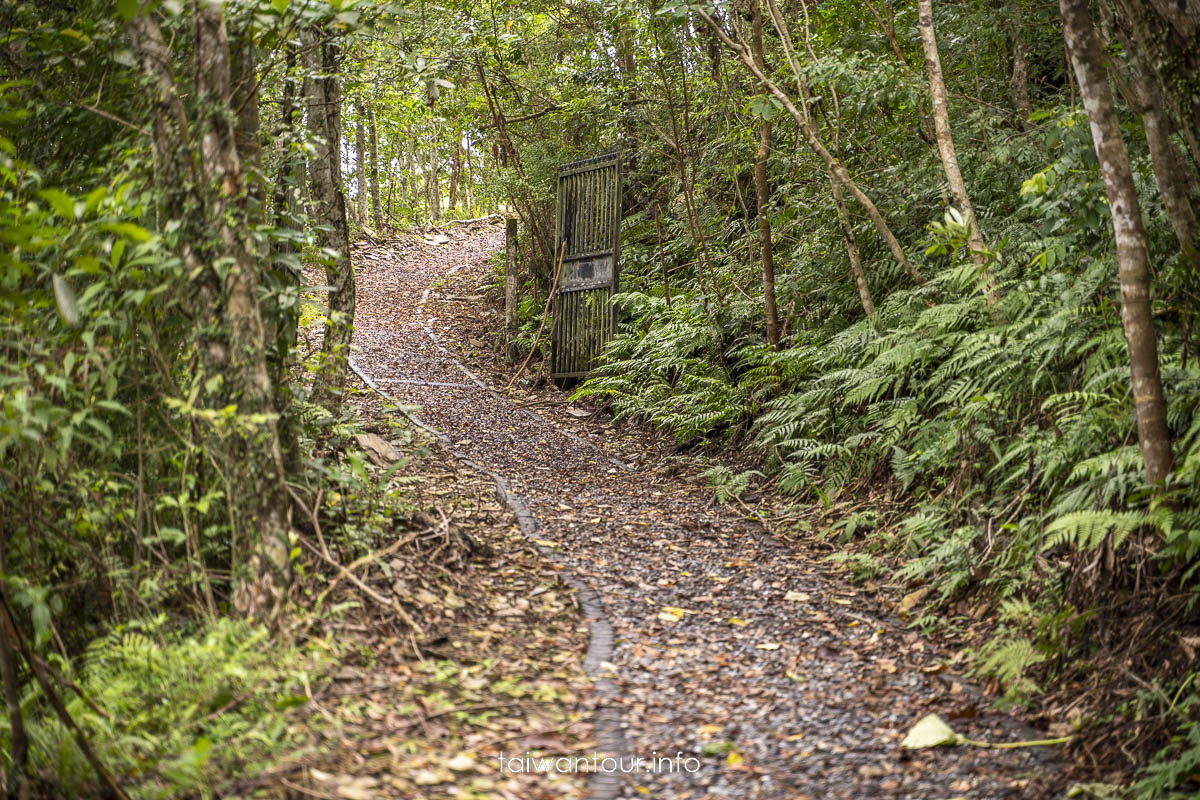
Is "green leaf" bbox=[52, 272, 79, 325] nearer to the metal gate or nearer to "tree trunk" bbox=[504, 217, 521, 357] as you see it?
the metal gate

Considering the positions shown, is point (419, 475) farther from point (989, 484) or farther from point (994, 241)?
point (994, 241)

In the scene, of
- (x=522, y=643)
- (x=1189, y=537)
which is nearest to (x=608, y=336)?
(x=522, y=643)

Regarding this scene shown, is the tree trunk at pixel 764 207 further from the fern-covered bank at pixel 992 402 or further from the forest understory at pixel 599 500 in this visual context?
the forest understory at pixel 599 500

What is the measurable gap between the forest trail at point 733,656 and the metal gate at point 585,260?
9.21 feet

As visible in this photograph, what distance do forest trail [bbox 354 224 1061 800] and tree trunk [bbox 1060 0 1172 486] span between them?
1345 mm

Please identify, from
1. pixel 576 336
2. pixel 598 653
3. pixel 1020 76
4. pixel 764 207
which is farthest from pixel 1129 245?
pixel 576 336

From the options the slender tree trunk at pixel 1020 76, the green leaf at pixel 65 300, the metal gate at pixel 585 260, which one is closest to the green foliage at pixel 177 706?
the green leaf at pixel 65 300

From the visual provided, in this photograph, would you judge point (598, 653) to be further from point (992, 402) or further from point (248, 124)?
point (248, 124)

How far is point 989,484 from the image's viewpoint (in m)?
4.83

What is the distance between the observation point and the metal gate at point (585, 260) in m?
10.4

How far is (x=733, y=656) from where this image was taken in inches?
155

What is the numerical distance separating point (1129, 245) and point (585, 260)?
25.0 feet

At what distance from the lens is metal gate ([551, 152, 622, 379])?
10.4 metres

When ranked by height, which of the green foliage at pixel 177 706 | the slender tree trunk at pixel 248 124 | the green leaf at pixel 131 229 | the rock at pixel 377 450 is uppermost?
the slender tree trunk at pixel 248 124
